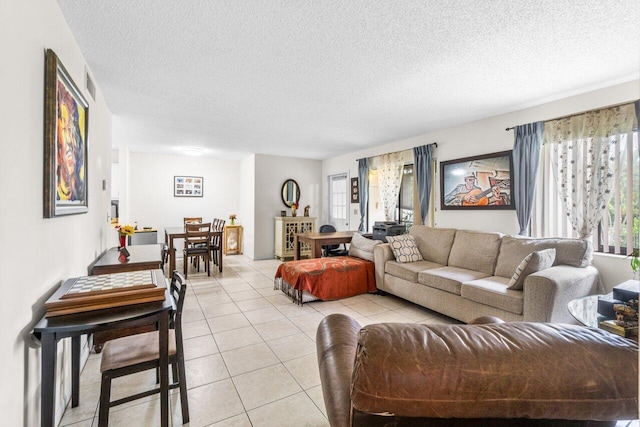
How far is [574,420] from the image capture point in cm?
67

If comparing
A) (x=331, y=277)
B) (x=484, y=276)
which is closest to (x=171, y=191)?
(x=331, y=277)

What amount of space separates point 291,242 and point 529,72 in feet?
16.2

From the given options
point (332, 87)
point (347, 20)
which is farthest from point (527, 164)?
point (347, 20)

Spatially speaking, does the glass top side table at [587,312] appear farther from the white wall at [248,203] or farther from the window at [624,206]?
the white wall at [248,203]

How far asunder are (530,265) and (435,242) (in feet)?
4.62

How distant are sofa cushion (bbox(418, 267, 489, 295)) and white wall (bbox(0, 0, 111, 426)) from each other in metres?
3.17

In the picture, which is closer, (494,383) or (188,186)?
(494,383)

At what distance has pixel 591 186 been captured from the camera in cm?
286

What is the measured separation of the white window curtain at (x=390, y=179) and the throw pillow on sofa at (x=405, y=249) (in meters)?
1.44

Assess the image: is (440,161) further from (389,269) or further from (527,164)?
(389,269)

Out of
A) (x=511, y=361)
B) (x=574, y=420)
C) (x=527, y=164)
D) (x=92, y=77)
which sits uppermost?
(x=92, y=77)

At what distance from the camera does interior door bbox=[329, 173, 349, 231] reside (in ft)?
21.5

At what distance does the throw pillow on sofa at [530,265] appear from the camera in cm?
248

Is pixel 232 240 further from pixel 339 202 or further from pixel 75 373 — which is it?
pixel 75 373
